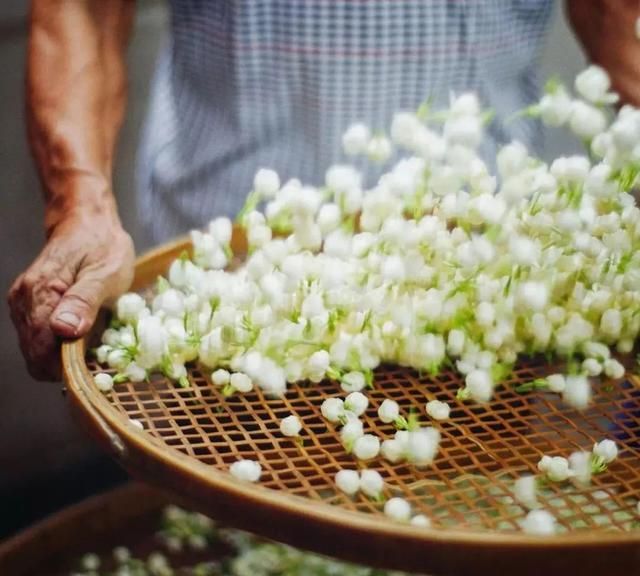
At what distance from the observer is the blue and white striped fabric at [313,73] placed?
0.88m

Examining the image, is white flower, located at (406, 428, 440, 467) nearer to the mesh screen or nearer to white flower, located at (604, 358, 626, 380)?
the mesh screen

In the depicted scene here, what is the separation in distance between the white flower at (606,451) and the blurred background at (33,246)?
0.88m

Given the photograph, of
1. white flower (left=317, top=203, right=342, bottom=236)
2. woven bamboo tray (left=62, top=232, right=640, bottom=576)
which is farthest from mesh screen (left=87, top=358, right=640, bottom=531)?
white flower (left=317, top=203, right=342, bottom=236)

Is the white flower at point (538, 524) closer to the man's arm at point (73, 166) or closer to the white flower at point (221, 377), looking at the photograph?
the white flower at point (221, 377)

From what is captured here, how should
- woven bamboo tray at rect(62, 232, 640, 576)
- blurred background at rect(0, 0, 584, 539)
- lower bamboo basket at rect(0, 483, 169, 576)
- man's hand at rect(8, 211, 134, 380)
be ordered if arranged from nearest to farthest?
woven bamboo tray at rect(62, 232, 640, 576)
man's hand at rect(8, 211, 134, 380)
lower bamboo basket at rect(0, 483, 169, 576)
blurred background at rect(0, 0, 584, 539)

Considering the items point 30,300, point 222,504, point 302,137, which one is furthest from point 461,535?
point 302,137

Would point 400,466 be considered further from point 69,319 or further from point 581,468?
point 69,319

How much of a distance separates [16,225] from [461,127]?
2.90ft

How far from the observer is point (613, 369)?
614 millimetres

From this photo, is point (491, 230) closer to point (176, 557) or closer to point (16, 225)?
point (176, 557)

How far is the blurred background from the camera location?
1263mm

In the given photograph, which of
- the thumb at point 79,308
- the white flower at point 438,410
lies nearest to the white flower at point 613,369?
the white flower at point 438,410

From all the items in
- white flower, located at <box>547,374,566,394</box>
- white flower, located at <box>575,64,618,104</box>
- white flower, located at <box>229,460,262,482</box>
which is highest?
white flower, located at <box>575,64,618,104</box>

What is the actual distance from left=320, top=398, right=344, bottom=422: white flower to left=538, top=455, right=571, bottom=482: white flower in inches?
4.9
